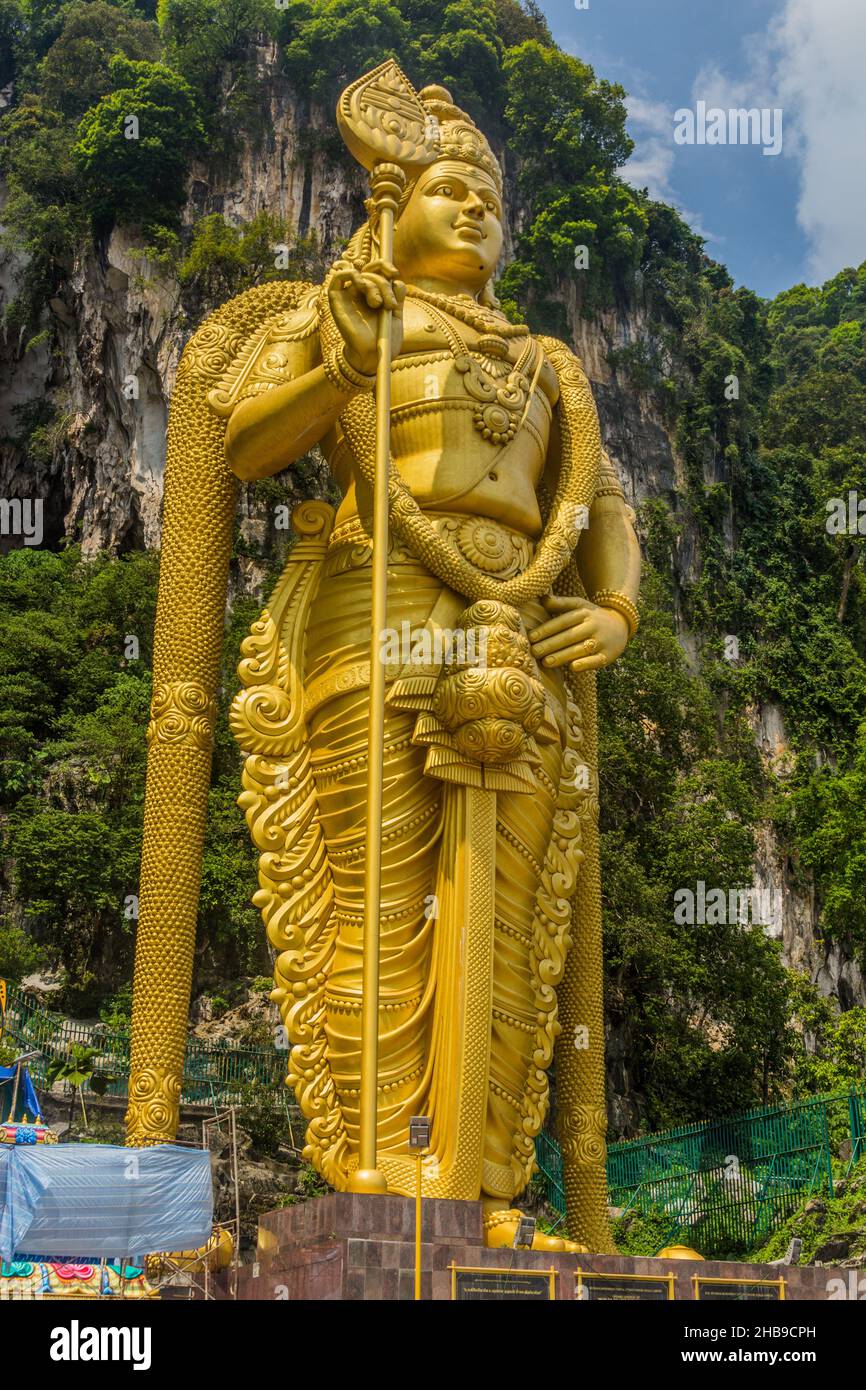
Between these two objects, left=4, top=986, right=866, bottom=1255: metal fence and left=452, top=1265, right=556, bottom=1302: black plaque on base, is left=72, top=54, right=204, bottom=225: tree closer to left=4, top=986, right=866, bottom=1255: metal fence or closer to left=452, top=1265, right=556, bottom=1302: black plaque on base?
left=4, top=986, right=866, bottom=1255: metal fence

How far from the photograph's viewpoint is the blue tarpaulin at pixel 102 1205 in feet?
20.6

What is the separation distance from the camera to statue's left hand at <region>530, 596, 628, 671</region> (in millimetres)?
6867

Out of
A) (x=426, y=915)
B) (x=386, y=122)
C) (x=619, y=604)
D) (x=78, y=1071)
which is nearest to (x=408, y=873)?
(x=426, y=915)

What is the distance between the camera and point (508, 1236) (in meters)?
5.82

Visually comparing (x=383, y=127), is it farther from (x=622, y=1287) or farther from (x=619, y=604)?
(x=622, y=1287)

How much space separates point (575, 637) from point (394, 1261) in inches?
120

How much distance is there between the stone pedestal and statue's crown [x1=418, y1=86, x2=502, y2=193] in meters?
5.06

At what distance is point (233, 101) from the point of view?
74.9 ft

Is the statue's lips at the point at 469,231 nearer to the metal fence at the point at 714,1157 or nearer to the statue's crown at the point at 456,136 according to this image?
the statue's crown at the point at 456,136

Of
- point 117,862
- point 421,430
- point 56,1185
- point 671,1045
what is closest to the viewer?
point 56,1185

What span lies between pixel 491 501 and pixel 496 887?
5.86ft
